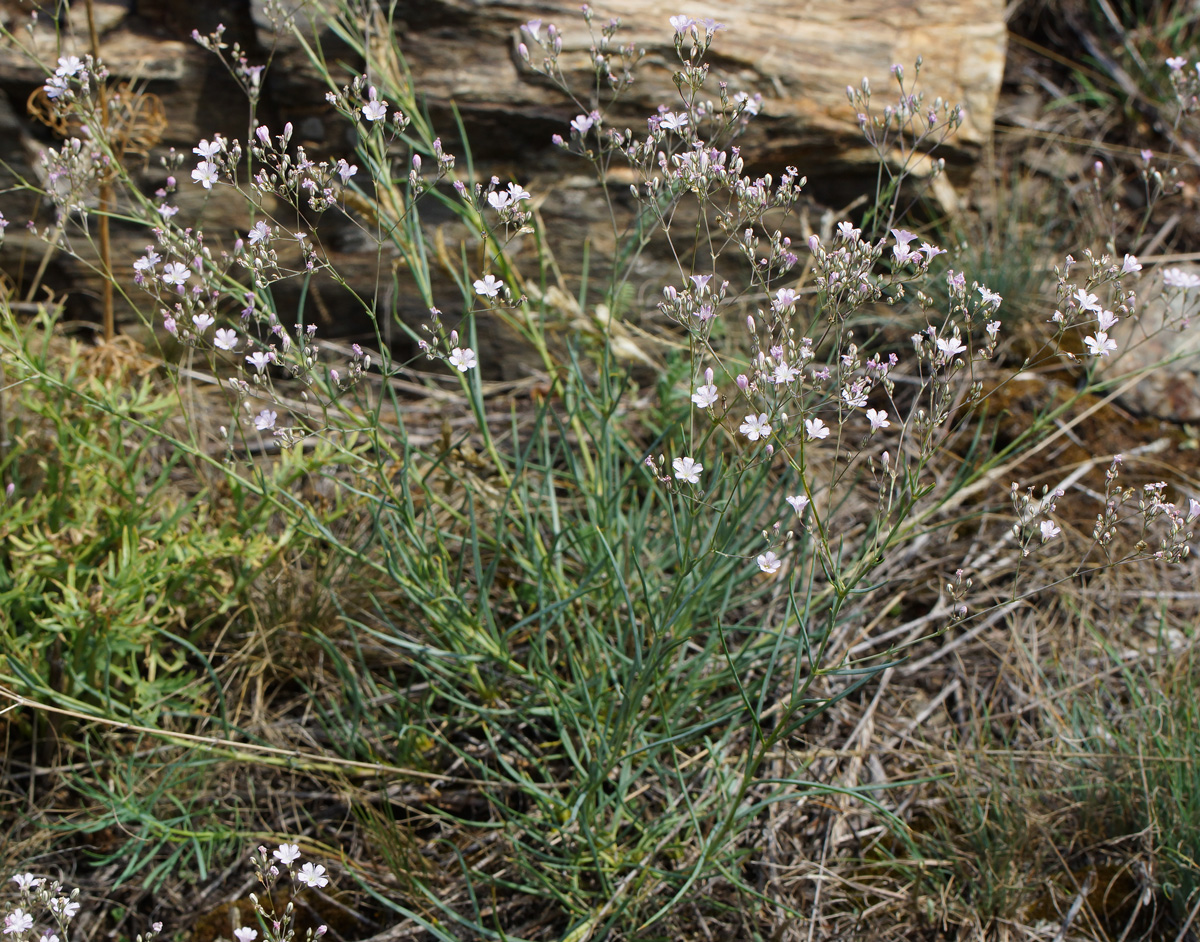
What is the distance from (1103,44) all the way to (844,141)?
2086 millimetres

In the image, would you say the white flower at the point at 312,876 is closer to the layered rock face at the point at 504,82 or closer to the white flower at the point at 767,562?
the white flower at the point at 767,562

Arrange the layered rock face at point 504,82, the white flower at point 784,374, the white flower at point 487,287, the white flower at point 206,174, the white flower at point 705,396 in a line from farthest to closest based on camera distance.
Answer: the layered rock face at point 504,82, the white flower at point 206,174, the white flower at point 487,287, the white flower at point 705,396, the white flower at point 784,374

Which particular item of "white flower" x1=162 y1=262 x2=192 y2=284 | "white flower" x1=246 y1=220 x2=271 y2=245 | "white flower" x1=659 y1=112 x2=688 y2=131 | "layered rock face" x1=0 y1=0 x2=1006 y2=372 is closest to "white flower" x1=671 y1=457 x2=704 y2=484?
"white flower" x1=659 y1=112 x2=688 y2=131

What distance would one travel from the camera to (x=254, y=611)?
2.72m

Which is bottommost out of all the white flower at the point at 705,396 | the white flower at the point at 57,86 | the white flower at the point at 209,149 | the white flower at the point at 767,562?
the white flower at the point at 767,562

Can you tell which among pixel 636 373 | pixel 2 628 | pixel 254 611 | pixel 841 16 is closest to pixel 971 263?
pixel 841 16

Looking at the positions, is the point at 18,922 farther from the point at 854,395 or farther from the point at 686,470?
the point at 854,395

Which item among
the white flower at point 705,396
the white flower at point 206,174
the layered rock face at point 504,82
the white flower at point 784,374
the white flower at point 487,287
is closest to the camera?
the white flower at point 784,374

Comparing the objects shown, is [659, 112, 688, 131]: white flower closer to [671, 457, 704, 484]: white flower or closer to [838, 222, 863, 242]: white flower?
[838, 222, 863, 242]: white flower

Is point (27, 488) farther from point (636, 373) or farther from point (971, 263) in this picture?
point (971, 263)

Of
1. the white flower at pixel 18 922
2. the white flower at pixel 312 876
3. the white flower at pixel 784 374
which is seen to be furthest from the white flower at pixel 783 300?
the white flower at pixel 18 922

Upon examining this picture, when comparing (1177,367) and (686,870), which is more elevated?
(1177,367)

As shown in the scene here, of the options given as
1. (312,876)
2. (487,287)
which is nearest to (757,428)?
(487,287)

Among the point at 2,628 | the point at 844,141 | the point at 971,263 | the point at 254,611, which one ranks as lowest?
the point at 254,611
